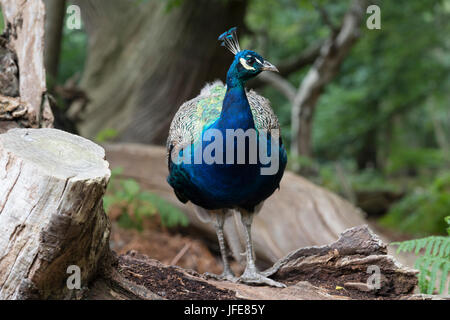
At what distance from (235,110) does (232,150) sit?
0.84 feet

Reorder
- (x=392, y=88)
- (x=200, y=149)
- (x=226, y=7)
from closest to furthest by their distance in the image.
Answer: (x=200, y=149), (x=226, y=7), (x=392, y=88)

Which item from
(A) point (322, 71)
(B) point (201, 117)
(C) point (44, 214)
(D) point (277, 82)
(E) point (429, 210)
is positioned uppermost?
(A) point (322, 71)

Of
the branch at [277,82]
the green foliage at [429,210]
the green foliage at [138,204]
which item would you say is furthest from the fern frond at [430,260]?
the branch at [277,82]

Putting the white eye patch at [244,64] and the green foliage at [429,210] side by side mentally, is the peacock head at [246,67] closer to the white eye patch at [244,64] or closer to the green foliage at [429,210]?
the white eye patch at [244,64]

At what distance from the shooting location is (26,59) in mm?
3779

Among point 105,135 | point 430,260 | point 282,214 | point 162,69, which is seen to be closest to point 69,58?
point 162,69

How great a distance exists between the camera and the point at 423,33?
9.18 m

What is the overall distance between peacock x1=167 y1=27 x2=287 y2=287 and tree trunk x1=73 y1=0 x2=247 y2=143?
13.9 ft

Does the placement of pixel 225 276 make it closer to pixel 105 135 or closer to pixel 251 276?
pixel 251 276

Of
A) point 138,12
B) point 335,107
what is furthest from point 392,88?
point 138,12

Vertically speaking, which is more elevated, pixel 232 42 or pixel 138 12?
pixel 138 12
